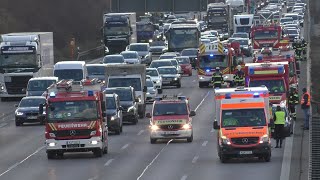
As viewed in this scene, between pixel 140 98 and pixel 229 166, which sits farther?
pixel 140 98

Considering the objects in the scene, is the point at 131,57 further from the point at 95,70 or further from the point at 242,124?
the point at 242,124

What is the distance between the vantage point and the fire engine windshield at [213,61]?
7588 centimetres

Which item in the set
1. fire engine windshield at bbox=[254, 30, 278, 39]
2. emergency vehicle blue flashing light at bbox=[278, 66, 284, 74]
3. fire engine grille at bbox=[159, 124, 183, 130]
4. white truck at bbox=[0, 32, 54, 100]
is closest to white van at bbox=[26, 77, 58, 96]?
white truck at bbox=[0, 32, 54, 100]

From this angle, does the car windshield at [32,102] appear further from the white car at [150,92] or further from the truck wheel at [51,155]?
the truck wheel at [51,155]

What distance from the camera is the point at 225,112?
38719 millimetres

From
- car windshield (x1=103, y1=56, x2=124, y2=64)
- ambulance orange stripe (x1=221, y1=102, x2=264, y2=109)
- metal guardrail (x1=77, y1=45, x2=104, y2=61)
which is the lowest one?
metal guardrail (x1=77, y1=45, x2=104, y2=61)

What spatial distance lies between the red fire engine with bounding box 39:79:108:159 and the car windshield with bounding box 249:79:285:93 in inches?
440

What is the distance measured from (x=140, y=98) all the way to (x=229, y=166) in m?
20.8

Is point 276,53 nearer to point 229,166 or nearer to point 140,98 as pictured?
point 140,98

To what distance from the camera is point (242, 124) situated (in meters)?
38.2

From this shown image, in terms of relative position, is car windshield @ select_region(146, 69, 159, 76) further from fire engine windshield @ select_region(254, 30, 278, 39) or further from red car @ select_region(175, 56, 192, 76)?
fire engine windshield @ select_region(254, 30, 278, 39)

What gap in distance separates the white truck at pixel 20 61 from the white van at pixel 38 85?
5.20m

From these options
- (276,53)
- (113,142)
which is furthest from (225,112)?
(276,53)

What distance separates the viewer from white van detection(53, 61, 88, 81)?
66875 mm
